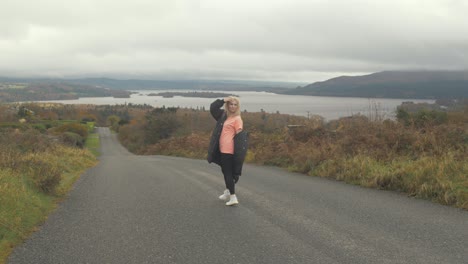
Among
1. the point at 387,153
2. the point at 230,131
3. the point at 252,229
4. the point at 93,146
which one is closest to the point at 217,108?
the point at 230,131

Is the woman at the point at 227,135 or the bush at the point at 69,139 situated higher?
the woman at the point at 227,135

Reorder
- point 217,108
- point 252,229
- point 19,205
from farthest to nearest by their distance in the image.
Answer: point 217,108 → point 19,205 → point 252,229

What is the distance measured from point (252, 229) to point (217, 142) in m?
1.96

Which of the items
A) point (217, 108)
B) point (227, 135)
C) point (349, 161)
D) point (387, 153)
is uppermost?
point (217, 108)

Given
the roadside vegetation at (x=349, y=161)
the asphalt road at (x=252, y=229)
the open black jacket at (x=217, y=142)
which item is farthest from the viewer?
the open black jacket at (x=217, y=142)

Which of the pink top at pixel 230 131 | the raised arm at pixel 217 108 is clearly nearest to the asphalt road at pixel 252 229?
the pink top at pixel 230 131

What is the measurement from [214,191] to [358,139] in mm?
5156

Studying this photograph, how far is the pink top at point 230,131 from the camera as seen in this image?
672cm

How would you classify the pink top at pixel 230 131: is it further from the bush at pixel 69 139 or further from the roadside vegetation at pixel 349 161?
the bush at pixel 69 139

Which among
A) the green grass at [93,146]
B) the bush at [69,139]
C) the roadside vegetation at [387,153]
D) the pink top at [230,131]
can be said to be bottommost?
the green grass at [93,146]

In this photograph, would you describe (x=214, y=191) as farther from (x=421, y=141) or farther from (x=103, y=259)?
(x=421, y=141)

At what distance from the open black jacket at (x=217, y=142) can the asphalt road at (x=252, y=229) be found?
78cm

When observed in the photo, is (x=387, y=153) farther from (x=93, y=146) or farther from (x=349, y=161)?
(x=93, y=146)

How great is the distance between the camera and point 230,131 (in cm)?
675
